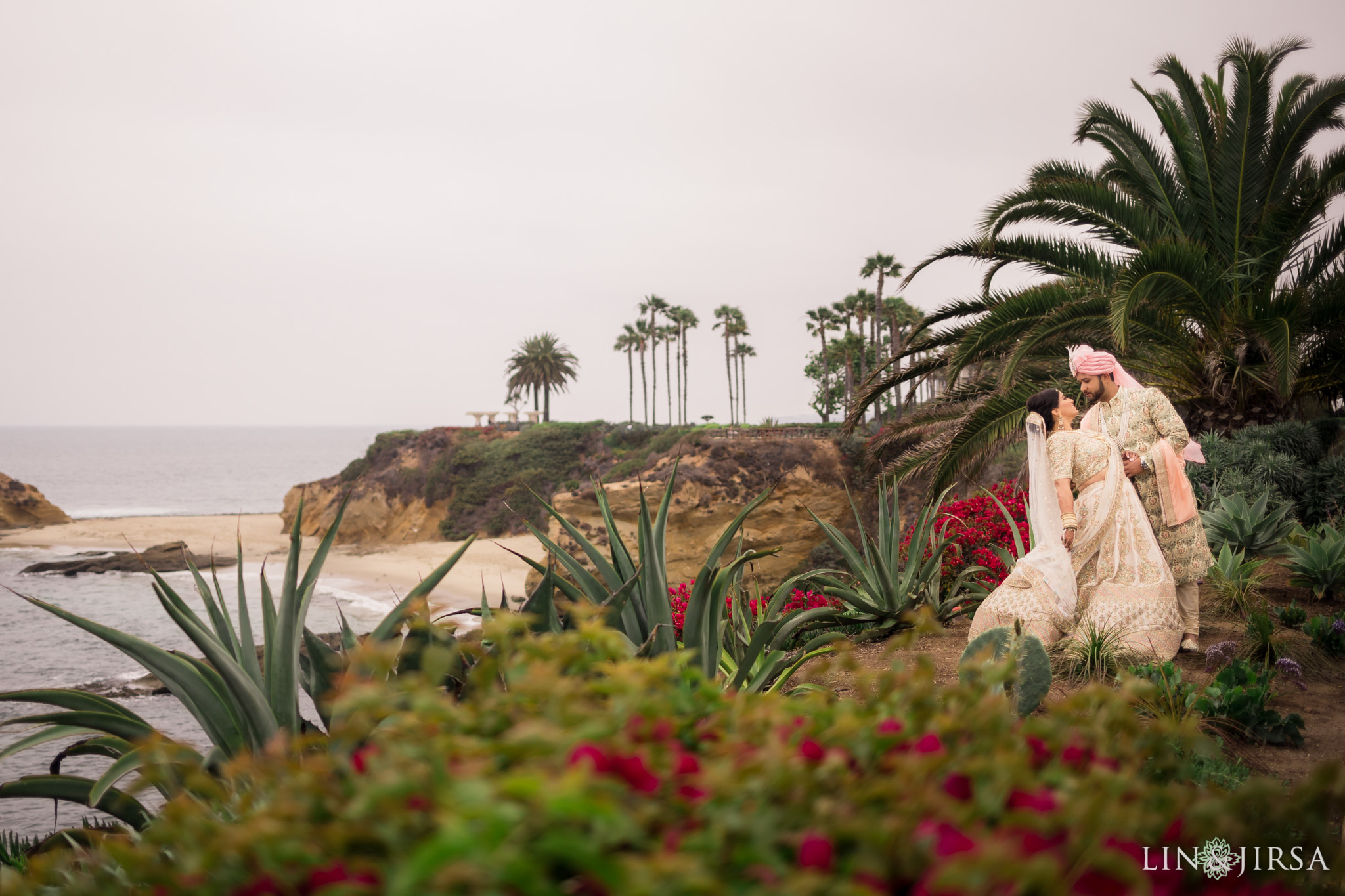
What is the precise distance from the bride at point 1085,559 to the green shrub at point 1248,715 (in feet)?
Result: 2.45

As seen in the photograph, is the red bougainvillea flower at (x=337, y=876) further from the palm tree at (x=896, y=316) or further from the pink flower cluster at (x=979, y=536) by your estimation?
the palm tree at (x=896, y=316)

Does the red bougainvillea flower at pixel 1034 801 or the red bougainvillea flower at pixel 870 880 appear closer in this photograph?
the red bougainvillea flower at pixel 870 880

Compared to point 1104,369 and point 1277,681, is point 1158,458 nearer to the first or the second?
point 1104,369

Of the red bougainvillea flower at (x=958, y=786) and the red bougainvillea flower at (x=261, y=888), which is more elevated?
the red bougainvillea flower at (x=958, y=786)

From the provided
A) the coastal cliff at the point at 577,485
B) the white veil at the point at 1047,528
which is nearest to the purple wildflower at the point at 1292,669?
the white veil at the point at 1047,528

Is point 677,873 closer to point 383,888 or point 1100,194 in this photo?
point 383,888

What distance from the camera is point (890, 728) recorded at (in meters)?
1.03

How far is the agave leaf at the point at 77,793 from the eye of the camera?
6.06ft

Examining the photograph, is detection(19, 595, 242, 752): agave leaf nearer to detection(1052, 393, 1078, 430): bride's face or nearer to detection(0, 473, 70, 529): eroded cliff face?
detection(1052, 393, 1078, 430): bride's face

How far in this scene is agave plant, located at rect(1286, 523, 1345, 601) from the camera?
539 centimetres

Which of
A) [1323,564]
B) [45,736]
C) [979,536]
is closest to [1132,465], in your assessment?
[1323,564]

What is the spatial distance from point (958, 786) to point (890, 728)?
125mm

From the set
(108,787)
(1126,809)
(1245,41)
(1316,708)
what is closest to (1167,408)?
(1316,708)

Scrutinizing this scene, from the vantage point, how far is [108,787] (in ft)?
5.91
